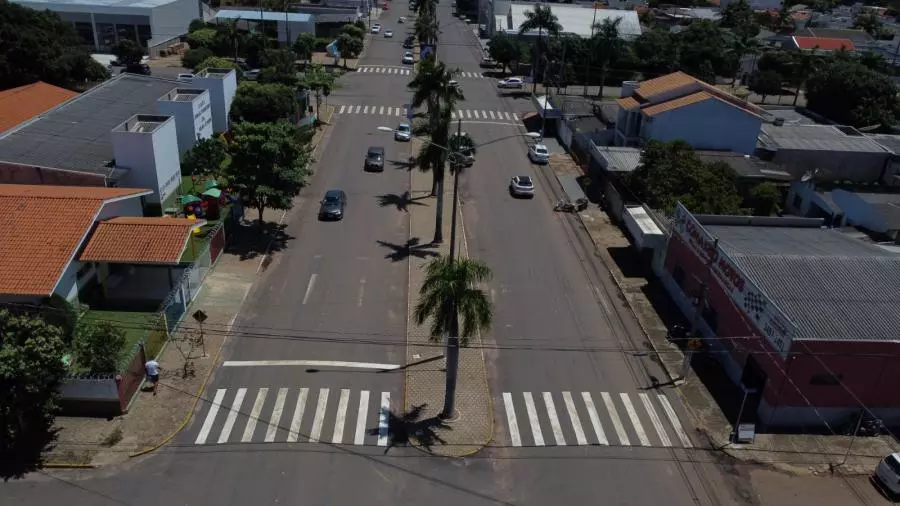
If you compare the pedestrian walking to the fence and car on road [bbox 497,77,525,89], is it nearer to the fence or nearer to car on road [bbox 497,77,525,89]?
the fence

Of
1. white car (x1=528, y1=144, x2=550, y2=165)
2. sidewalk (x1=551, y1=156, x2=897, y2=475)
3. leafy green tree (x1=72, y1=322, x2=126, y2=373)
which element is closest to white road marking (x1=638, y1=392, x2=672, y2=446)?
sidewalk (x1=551, y1=156, x2=897, y2=475)

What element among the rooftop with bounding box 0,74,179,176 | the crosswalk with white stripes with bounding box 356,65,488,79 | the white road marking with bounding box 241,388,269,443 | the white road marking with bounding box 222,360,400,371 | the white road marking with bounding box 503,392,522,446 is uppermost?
the rooftop with bounding box 0,74,179,176

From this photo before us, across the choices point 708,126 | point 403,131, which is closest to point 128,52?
point 403,131

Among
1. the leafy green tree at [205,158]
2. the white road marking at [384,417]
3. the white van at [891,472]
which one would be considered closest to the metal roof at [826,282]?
the white van at [891,472]

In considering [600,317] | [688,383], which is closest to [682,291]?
[600,317]

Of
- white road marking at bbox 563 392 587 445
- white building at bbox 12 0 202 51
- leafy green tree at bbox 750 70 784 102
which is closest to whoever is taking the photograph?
white road marking at bbox 563 392 587 445
